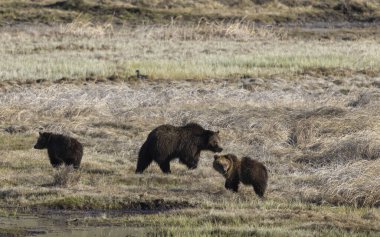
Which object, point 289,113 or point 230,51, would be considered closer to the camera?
point 289,113

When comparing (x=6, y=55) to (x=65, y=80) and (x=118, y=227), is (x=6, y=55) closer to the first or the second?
(x=65, y=80)

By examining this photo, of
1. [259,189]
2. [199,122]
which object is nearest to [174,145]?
[259,189]

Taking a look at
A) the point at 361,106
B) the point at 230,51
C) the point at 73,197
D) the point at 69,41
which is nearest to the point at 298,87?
the point at 361,106

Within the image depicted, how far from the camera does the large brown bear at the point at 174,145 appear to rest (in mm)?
16094

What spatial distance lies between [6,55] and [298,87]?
1347cm

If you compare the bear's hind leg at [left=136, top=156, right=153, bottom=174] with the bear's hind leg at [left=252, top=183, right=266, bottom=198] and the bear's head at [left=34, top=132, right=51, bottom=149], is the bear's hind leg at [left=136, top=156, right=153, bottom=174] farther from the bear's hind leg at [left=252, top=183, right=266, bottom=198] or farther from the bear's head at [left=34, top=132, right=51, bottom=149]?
the bear's hind leg at [left=252, top=183, right=266, bottom=198]

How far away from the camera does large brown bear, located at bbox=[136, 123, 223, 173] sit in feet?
52.8

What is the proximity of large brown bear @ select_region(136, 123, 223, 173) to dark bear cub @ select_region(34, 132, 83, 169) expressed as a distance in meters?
1.07

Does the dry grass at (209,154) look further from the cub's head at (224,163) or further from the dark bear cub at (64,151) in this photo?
the cub's head at (224,163)

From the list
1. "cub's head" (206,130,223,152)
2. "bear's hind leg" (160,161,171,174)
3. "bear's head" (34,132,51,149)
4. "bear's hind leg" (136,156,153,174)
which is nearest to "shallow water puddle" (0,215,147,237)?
"bear's hind leg" (136,156,153,174)

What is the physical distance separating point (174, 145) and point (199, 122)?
16.4 ft

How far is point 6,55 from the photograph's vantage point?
36.3m

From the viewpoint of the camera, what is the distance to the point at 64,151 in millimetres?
16406

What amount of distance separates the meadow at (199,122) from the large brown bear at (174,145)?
0.89 feet
